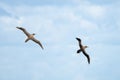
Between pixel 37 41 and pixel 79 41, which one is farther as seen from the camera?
pixel 37 41

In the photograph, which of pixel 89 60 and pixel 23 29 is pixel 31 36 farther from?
pixel 89 60

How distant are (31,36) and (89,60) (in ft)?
41.1

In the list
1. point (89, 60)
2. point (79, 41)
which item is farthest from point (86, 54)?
point (79, 41)

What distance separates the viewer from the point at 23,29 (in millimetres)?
82000

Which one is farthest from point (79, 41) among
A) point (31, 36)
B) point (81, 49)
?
point (31, 36)

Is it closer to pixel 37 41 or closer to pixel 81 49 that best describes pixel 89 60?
pixel 81 49

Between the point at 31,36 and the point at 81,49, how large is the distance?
10397 millimetres

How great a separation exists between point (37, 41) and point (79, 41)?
12.8 meters

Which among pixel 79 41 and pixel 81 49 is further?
pixel 81 49

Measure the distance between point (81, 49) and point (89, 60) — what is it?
4490mm

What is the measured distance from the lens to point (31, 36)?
84.3 metres

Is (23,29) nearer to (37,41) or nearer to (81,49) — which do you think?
(37,41)

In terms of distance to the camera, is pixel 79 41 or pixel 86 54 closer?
pixel 79 41

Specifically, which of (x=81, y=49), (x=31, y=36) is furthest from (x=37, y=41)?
(x=81, y=49)
